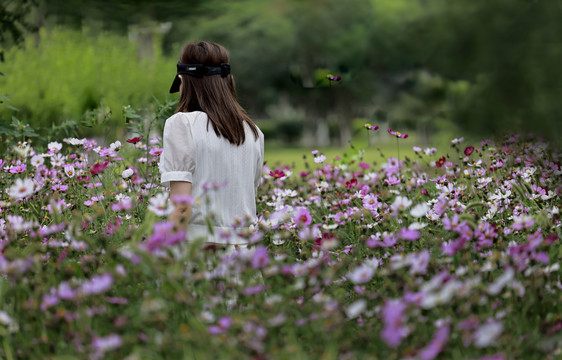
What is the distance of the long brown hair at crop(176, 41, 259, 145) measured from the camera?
2.63 meters

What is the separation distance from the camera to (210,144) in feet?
8.55

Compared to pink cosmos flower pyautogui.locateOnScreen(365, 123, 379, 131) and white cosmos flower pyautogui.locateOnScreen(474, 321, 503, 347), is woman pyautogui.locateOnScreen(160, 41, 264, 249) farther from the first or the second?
pink cosmos flower pyautogui.locateOnScreen(365, 123, 379, 131)

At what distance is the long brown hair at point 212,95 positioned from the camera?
2633 mm

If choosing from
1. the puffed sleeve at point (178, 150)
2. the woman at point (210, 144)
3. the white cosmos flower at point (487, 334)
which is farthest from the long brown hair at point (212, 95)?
the white cosmos flower at point (487, 334)

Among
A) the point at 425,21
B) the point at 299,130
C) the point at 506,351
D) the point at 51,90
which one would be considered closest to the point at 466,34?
the point at 425,21

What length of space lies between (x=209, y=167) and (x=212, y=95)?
0.32 m

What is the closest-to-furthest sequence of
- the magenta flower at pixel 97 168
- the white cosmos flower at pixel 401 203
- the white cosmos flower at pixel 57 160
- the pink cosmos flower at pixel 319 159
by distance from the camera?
the white cosmos flower at pixel 401 203
the magenta flower at pixel 97 168
the white cosmos flower at pixel 57 160
the pink cosmos flower at pixel 319 159

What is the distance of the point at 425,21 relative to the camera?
15703mm

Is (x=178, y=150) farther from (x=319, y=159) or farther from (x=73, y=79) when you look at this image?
(x=73, y=79)

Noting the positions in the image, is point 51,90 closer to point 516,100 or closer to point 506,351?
point 506,351

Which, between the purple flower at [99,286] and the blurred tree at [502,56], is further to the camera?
the blurred tree at [502,56]

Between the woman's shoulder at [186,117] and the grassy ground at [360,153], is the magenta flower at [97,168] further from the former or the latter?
the grassy ground at [360,153]

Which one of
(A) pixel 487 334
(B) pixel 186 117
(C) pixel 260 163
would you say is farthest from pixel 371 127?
(A) pixel 487 334

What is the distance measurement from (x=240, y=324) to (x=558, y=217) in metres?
2.07
